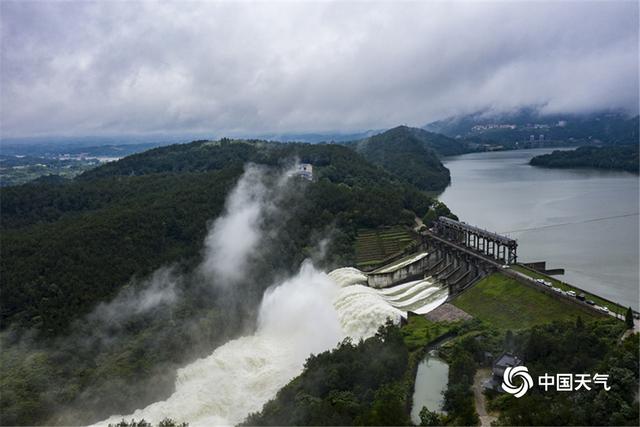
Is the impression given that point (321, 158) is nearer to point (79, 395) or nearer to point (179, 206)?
point (179, 206)

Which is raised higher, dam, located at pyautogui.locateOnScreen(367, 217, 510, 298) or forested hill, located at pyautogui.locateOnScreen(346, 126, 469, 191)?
forested hill, located at pyautogui.locateOnScreen(346, 126, 469, 191)

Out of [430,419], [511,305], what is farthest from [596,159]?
[430,419]

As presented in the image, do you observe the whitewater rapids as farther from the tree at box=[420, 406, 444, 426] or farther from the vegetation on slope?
the tree at box=[420, 406, 444, 426]

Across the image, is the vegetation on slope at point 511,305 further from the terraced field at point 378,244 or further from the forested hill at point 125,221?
the forested hill at point 125,221

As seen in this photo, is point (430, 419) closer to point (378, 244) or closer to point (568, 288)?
point (568, 288)

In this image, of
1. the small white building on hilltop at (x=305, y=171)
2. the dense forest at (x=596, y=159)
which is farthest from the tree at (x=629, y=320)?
the dense forest at (x=596, y=159)

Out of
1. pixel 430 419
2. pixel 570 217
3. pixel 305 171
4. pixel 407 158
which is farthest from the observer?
pixel 407 158

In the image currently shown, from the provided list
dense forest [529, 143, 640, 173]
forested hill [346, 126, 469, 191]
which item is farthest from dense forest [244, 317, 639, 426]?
dense forest [529, 143, 640, 173]
